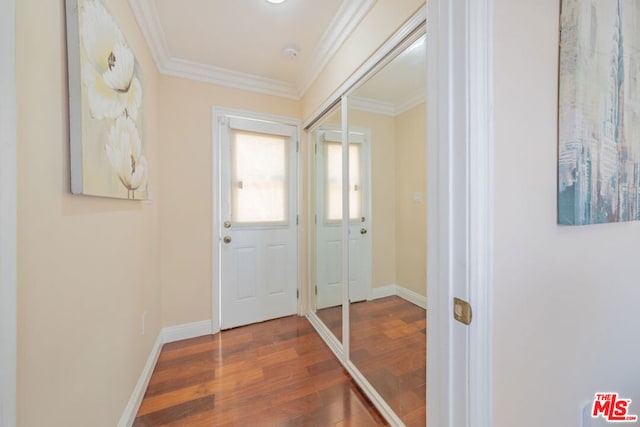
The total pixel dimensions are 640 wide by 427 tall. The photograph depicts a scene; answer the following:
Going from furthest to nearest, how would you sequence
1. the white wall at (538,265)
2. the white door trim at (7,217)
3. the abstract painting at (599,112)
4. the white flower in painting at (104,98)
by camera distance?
the white flower in painting at (104,98) → the abstract painting at (599,112) → the white wall at (538,265) → the white door trim at (7,217)

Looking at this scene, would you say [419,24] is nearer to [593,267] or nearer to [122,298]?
[593,267]

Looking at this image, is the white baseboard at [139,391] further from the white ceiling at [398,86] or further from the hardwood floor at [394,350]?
the white ceiling at [398,86]

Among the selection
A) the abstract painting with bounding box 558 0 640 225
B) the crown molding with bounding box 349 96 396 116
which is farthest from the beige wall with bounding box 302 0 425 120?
the abstract painting with bounding box 558 0 640 225

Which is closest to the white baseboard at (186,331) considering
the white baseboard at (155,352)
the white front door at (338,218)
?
the white baseboard at (155,352)

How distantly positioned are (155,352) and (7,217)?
1.92 meters

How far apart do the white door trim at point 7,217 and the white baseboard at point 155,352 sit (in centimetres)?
105

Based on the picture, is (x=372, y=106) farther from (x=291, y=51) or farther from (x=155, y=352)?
(x=155, y=352)

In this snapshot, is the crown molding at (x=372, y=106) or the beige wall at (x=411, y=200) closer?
the beige wall at (x=411, y=200)

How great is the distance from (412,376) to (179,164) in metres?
2.51

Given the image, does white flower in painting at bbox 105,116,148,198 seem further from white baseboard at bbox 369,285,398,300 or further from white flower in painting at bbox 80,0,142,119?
white baseboard at bbox 369,285,398,300

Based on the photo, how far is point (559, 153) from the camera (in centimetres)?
74

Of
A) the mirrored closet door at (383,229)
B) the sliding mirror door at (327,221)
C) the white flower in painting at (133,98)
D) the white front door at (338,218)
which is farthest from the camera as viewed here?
the sliding mirror door at (327,221)

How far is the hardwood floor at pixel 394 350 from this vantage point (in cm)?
135

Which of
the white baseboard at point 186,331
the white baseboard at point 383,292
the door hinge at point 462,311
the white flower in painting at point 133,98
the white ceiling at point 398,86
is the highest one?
the white ceiling at point 398,86
